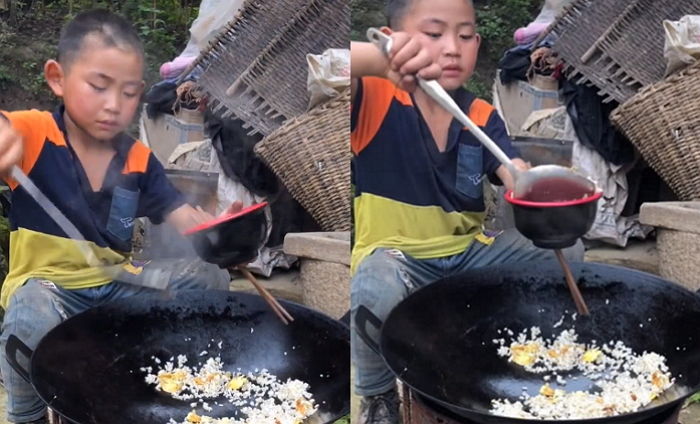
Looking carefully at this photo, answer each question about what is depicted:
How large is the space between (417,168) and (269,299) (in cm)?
50

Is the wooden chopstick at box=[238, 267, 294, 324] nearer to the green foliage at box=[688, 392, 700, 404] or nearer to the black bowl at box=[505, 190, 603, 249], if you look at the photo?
the black bowl at box=[505, 190, 603, 249]

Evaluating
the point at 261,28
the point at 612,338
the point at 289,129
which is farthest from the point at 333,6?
the point at 612,338

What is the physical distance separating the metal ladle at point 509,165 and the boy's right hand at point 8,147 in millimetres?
852

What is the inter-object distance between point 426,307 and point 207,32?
2.64 feet

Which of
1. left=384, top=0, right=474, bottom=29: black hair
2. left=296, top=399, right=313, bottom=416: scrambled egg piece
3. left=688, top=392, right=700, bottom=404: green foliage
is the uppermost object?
left=384, top=0, right=474, bottom=29: black hair

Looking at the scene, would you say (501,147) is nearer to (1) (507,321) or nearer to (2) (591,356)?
(1) (507,321)

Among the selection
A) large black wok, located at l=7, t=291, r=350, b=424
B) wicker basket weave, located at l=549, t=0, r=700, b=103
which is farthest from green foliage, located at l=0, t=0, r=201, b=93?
wicker basket weave, located at l=549, t=0, r=700, b=103

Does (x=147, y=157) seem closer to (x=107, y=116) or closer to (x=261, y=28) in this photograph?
(x=107, y=116)

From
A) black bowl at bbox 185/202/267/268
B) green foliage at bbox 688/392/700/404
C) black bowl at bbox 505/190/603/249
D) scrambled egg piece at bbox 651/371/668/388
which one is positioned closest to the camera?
black bowl at bbox 505/190/603/249

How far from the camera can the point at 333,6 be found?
182 centimetres

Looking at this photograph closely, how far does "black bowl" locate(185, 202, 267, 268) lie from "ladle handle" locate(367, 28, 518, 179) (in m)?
0.46

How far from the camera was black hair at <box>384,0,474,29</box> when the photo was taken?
1.75 meters

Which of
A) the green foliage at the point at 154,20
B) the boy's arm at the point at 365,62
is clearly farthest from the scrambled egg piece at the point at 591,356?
the green foliage at the point at 154,20

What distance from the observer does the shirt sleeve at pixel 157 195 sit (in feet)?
6.47
